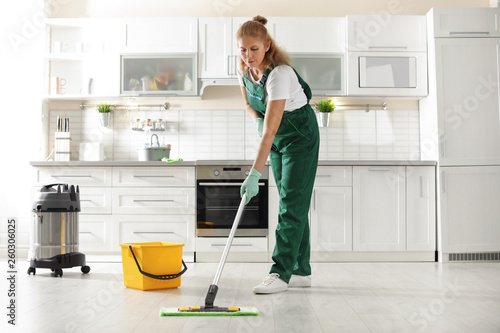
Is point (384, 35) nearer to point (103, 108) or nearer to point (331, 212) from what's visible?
point (331, 212)

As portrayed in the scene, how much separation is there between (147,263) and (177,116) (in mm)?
2237

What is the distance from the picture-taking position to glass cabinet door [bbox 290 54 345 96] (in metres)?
4.42

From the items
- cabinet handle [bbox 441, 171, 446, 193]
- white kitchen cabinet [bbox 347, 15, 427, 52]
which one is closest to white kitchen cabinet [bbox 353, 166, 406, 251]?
cabinet handle [bbox 441, 171, 446, 193]

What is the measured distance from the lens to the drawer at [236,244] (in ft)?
13.1

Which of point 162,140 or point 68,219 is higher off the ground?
point 162,140

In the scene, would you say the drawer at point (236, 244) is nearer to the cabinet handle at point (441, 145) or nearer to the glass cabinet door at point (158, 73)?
the glass cabinet door at point (158, 73)

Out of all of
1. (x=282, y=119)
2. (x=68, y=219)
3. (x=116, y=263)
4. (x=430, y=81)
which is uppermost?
(x=430, y=81)

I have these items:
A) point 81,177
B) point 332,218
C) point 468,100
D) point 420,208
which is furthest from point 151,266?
point 468,100

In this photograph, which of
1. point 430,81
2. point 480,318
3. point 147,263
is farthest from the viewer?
point 430,81

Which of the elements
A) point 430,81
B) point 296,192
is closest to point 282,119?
point 296,192

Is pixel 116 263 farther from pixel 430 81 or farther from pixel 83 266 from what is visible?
pixel 430 81

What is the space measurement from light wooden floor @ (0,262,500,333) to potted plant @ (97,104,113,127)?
1.55m

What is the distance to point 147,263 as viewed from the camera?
2.68m

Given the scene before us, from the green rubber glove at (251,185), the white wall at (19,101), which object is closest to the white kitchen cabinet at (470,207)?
the green rubber glove at (251,185)
